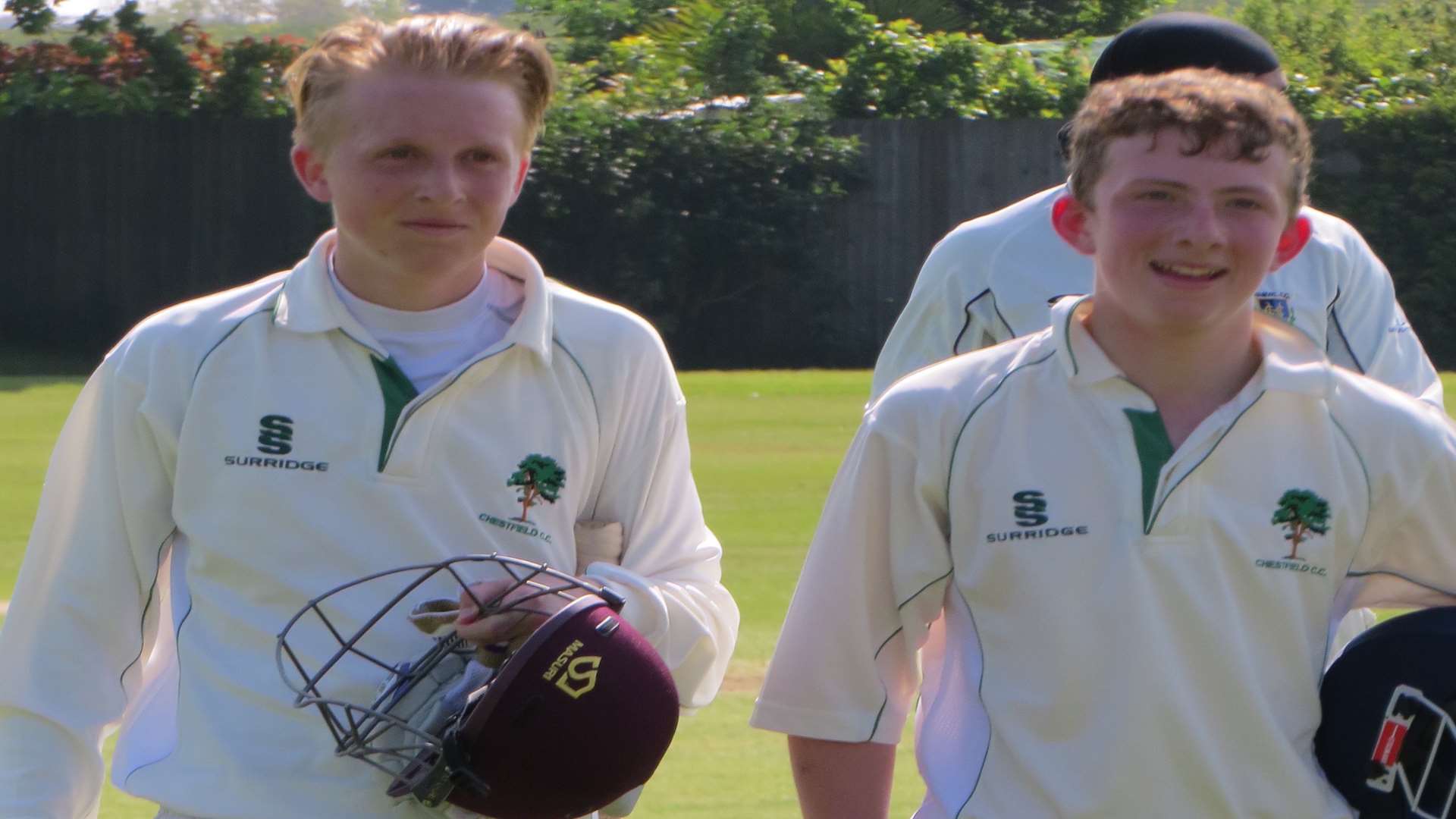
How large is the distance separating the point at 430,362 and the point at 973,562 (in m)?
0.89

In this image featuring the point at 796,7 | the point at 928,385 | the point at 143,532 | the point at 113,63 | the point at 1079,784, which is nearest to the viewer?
the point at 1079,784

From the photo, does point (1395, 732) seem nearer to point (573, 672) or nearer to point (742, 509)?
point (573, 672)

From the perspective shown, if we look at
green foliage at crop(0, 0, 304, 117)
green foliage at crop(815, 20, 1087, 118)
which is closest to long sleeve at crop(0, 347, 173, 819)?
green foliage at crop(0, 0, 304, 117)

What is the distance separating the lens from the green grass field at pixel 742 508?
579 cm

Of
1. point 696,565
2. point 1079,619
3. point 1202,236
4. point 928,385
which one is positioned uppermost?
point 1202,236

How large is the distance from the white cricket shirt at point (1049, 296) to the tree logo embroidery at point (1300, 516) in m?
0.99

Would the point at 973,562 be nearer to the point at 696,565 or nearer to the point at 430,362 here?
the point at 696,565

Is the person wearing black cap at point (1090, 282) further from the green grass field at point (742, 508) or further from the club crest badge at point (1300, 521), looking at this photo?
the green grass field at point (742, 508)

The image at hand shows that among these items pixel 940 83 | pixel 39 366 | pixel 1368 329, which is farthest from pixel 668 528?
pixel 940 83

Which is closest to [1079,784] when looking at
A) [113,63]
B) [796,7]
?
[113,63]

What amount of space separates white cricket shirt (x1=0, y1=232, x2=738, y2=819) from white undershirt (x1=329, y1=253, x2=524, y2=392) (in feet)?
0.15

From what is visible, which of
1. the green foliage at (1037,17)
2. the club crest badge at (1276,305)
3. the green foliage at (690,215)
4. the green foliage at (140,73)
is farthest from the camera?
the green foliage at (1037,17)

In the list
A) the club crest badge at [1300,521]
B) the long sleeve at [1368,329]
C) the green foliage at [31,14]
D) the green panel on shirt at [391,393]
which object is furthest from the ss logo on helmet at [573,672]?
the green foliage at [31,14]

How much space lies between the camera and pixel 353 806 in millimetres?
2805
